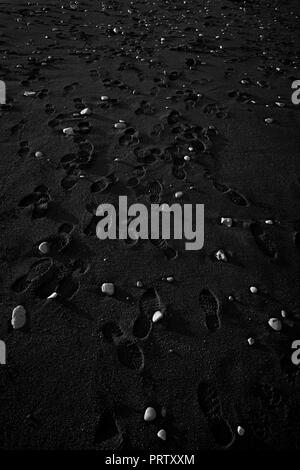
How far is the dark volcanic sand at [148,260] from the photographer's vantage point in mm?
2561

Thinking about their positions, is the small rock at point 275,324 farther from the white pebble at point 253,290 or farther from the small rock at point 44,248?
the small rock at point 44,248

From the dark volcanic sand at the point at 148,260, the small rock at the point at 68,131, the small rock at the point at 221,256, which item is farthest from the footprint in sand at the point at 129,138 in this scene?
the small rock at the point at 221,256

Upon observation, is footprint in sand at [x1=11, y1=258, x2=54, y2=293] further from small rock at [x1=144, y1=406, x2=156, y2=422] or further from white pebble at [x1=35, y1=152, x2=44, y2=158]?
white pebble at [x1=35, y1=152, x2=44, y2=158]

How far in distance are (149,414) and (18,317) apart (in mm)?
1457

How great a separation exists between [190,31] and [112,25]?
2.10m

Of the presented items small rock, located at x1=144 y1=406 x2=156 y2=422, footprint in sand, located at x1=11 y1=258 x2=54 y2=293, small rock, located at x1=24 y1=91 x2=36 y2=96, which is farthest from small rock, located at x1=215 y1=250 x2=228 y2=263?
small rock, located at x1=24 y1=91 x2=36 y2=96

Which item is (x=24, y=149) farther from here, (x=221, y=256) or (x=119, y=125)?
(x=221, y=256)

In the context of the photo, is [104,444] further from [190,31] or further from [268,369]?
[190,31]

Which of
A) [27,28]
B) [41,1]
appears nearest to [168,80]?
[27,28]

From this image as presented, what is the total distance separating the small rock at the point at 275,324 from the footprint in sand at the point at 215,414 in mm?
829

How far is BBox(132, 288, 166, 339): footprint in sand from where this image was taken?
3000mm

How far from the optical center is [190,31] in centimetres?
851

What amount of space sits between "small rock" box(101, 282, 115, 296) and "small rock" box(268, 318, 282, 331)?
1533 mm

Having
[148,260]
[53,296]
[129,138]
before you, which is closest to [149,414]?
[53,296]
